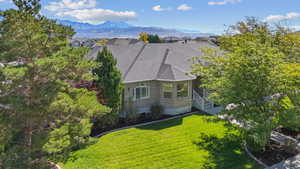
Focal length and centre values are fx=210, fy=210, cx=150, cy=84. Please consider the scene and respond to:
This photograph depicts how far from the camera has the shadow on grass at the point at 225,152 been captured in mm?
9648

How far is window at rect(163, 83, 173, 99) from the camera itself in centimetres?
1686

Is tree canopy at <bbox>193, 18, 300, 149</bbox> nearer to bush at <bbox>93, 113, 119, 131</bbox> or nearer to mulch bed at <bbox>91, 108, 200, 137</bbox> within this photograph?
mulch bed at <bbox>91, 108, 200, 137</bbox>

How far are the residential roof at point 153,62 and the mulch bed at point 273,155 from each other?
6.33m

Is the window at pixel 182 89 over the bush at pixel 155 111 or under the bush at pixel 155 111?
over

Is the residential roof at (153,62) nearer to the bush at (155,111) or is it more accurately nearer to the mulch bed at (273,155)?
the bush at (155,111)

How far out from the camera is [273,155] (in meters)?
10.7

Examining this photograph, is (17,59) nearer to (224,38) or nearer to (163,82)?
(163,82)

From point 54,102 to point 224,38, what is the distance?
42.3 feet

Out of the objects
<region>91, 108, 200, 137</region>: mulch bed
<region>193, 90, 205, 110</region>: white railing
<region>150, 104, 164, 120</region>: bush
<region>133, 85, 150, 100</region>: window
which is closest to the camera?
<region>91, 108, 200, 137</region>: mulch bed

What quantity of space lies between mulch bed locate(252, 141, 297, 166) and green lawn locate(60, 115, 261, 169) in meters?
0.71

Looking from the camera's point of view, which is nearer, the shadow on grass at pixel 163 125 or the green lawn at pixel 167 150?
the green lawn at pixel 167 150

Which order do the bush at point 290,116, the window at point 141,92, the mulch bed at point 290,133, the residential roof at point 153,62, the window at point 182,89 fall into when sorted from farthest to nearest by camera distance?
the window at point 182,89 < the residential roof at point 153,62 < the window at point 141,92 < the mulch bed at point 290,133 < the bush at point 290,116

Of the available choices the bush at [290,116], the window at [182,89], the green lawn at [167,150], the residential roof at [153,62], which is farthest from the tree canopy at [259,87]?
the window at [182,89]

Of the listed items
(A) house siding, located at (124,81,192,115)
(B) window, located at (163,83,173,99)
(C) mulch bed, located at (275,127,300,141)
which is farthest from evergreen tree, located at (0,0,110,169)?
(C) mulch bed, located at (275,127,300,141)
